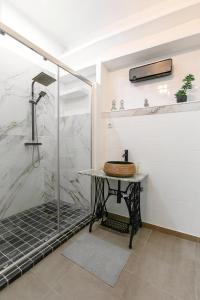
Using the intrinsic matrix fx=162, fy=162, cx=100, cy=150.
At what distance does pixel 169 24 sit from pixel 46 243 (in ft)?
8.91

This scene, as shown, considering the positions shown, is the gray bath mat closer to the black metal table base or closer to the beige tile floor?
the beige tile floor

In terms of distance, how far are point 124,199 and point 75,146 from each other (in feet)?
3.60

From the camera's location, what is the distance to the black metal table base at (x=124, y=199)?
1.83 meters

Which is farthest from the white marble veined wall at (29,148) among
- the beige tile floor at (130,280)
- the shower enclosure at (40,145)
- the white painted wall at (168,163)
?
the beige tile floor at (130,280)

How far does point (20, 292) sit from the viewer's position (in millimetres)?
1165

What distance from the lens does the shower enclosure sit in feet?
6.86

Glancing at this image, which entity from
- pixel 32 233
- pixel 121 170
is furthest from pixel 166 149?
pixel 32 233

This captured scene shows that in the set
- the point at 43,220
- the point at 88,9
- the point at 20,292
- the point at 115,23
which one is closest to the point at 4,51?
the point at 88,9

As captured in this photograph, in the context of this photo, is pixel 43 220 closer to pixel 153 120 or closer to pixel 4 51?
pixel 153 120

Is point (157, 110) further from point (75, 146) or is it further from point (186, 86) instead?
point (75, 146)

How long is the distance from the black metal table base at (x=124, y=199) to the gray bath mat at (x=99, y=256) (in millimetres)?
177

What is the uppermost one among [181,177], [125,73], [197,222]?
[125,73]

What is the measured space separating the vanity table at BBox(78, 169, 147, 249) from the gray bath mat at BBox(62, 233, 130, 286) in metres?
0.18

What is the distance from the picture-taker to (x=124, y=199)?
1.96 meters
